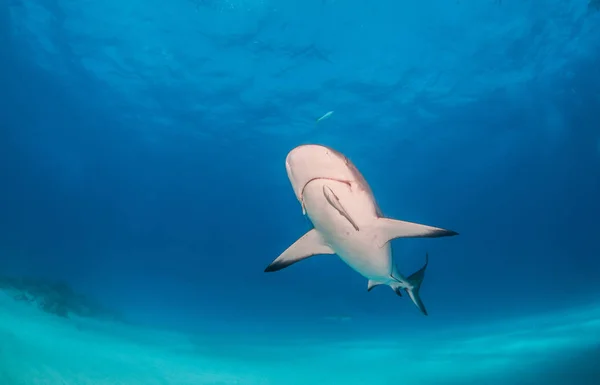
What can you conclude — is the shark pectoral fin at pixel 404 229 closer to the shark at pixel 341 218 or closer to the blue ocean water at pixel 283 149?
the shark at pixel 341 218

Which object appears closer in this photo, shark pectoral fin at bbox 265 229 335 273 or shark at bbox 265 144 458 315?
shark at bbox 265 144 458 315

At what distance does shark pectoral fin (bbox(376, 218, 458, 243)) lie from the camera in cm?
384

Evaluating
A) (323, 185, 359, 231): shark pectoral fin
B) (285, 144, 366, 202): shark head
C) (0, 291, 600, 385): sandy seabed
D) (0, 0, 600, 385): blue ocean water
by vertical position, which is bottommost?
(323, 185, 359, 231): shark pectoral fin

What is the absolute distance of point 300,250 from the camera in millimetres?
4539

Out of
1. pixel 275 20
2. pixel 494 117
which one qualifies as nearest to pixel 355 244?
pixel 275 20

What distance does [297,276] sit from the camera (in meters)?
16.9

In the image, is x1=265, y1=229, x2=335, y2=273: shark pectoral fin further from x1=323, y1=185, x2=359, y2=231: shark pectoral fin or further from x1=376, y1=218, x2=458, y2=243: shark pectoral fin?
x1=376, y1=218, x2=458, y2=243: shark pectoral fin

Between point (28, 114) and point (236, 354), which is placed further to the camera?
point (236, 354)

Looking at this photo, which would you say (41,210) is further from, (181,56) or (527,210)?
(527,210)

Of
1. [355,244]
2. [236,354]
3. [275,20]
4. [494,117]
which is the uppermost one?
[275,20]

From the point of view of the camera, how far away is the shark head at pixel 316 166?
315 centimetres

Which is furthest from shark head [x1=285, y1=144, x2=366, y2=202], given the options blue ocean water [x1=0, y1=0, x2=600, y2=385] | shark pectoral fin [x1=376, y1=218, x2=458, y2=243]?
blue ocean water [x1=0, y1=0, x2=600, y2=385]

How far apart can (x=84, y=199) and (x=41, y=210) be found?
7.00ft

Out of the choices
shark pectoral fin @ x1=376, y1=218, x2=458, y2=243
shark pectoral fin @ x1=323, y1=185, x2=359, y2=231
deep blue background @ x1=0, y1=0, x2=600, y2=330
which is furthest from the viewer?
deep blue background @ x1=0, y1=0, x2=600, y2=330
